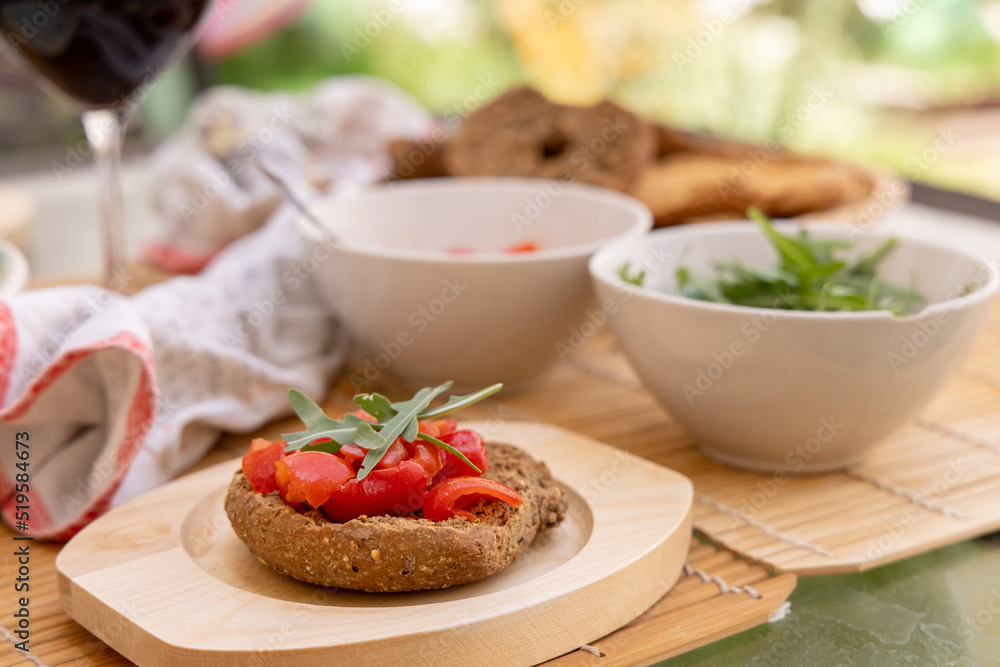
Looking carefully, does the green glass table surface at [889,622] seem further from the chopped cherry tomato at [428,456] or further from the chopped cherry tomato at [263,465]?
the chopped cherry tomato at [263,465]

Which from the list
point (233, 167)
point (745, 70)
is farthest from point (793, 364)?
point (745, 70)

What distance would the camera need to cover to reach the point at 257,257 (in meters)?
1.46

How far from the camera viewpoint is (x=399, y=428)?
2.85 ft

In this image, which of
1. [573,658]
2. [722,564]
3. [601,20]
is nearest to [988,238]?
[722,564]

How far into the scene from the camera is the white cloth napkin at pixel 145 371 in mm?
1057

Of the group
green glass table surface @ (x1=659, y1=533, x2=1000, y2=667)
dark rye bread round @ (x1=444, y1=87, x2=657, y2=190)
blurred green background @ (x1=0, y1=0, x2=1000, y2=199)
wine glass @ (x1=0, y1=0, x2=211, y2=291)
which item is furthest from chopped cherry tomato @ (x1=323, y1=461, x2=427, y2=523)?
blurred green background @ (x1=0, y1=0, x2=1000, y2=199)

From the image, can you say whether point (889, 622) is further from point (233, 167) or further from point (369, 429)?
point (233, 167)

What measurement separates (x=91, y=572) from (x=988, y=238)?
5.62ft

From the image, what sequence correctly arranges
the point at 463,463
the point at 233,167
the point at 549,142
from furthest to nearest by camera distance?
the point at 233,167 < the point at 549,142 < the point at 463,463

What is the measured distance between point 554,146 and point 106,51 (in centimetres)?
77

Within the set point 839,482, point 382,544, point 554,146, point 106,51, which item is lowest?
point 839,482

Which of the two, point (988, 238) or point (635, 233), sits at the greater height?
point (635, 233)

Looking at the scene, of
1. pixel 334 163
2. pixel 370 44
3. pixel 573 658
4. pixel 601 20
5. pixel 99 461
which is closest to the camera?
pixel 573 658

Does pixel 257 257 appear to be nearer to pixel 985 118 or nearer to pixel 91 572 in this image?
pixel 91 572
